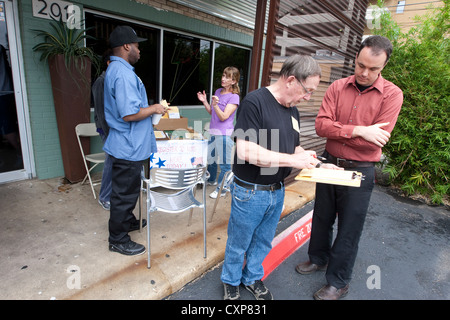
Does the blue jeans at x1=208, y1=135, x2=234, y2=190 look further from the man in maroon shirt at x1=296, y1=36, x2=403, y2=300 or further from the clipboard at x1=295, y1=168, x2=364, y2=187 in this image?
the clipboard at x1=295, y1=168, x2=364, y2=187

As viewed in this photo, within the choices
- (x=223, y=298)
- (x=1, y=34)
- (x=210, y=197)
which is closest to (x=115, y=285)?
(x=223, y=298)

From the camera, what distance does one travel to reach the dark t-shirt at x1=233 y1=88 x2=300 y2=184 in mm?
1728

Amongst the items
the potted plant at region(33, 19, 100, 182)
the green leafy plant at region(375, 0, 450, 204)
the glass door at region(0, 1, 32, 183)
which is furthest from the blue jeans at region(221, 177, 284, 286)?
the green leafy plant at region(375, 0, 450, 204)

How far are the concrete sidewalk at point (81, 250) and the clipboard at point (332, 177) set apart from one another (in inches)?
52.6

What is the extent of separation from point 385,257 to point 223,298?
203 cm

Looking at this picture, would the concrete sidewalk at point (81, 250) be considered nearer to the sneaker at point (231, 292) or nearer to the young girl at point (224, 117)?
the sneaker at point (231, 292)

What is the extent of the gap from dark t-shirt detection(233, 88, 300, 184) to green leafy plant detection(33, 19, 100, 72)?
2860mm

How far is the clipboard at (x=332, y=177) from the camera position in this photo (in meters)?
1.82

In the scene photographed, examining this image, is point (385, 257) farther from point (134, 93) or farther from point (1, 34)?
point (1, 34)

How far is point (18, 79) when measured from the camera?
3633 mm

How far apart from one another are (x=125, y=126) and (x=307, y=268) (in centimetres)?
218

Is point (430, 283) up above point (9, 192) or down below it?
below

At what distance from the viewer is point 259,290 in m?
2.28

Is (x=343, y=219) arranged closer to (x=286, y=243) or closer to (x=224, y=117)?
(x=286, y=243)
